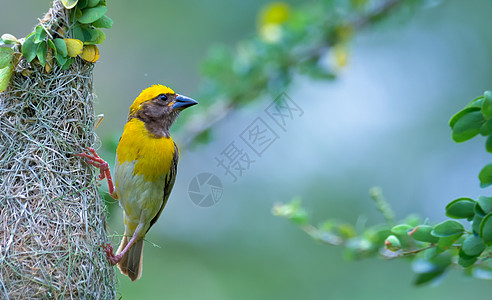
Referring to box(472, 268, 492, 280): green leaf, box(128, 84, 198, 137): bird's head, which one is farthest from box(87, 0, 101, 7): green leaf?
box(472, 268, 492, 280): green leaf

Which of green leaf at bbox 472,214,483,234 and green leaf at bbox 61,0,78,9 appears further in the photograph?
green leaf at bbox 61,0,78,9

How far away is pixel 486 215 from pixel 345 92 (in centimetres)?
776

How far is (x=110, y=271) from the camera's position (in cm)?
248

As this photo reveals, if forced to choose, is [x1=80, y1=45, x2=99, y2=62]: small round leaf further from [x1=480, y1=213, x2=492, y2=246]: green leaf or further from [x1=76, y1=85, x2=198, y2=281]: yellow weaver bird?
[x1=480, y1=213, x2=492, y2=246]: green leaf

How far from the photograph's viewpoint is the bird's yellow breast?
283 cm

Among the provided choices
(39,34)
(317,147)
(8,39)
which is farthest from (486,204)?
(317,147)

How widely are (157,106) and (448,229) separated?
1539 mm

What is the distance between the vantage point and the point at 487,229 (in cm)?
185

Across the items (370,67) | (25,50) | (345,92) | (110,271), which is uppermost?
(370,67)

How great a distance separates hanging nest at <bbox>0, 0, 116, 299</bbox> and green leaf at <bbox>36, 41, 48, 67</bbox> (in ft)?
0.25

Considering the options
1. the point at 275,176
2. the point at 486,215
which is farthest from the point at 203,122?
the point at 275,176

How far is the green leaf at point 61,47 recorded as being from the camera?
7.35 ft

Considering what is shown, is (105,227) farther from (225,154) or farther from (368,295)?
(368,295)

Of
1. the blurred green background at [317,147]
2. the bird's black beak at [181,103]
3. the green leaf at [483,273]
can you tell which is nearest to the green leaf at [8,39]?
the bird's black beak at [181,103]
